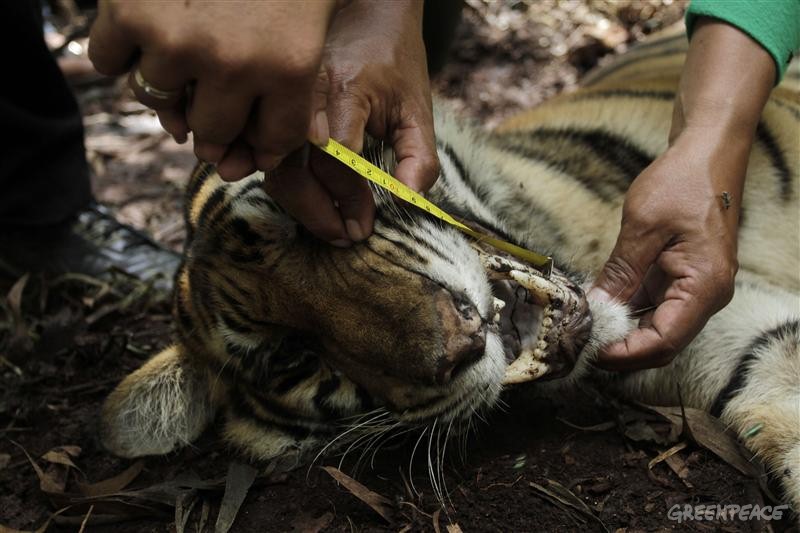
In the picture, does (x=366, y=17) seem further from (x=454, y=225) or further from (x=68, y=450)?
(x=68, y=450)

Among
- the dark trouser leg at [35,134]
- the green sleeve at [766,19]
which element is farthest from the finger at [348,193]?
the dark trouser leg at [35,134]

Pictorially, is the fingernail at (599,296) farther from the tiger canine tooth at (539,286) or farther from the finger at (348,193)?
the finger at (348,193)

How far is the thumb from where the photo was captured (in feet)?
5.29

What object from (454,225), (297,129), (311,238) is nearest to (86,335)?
(311,238)

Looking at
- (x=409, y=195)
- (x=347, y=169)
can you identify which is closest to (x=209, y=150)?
(x=347, y=169)

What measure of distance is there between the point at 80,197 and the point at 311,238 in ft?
6.07

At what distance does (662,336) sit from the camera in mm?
1554

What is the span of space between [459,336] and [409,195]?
28 centimetres

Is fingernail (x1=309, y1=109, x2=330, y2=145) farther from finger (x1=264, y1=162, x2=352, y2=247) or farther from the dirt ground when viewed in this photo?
the dirt ground

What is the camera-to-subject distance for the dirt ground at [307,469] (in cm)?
158

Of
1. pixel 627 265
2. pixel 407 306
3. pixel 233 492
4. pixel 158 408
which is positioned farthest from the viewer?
pixel 158 408

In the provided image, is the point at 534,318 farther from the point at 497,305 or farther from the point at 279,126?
the point at 279,126

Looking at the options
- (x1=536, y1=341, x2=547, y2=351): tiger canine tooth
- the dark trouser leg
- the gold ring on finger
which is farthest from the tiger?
the dark trouser leg

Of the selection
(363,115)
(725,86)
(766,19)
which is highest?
(766,19)
